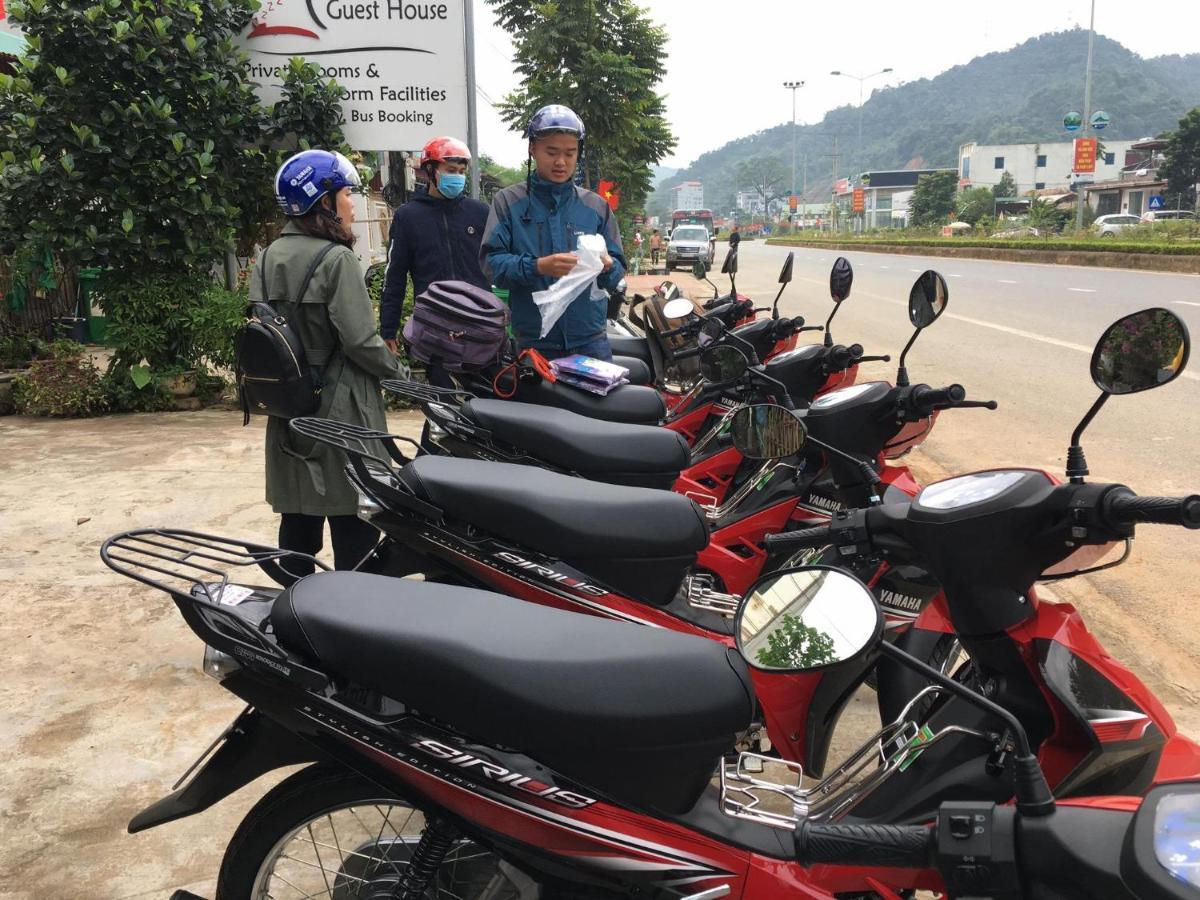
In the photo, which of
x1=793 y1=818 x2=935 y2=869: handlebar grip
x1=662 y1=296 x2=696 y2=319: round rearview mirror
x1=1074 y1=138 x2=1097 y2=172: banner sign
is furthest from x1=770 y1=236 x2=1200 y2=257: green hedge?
x1=793 y1=818 x2=935 y2=869: handlebar grip

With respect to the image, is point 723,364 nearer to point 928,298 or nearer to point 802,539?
point 928,298

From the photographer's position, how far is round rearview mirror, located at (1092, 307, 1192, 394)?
58.9 inches

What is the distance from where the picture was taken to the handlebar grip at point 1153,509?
130 centimetres

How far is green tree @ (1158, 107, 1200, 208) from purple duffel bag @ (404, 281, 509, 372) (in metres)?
51.6

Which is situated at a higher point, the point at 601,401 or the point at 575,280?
the point at 575,280

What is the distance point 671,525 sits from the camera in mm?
2436

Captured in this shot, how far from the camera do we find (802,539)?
1.63 metres

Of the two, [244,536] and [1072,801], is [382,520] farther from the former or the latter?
[244,536]

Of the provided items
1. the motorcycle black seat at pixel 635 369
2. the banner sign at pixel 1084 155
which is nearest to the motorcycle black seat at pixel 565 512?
the motorcycle black seat at pixel 635 369

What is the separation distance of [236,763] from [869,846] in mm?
1098

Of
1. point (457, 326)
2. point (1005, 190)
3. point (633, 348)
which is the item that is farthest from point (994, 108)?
point (457, 326)

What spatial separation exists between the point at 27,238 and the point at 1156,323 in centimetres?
719

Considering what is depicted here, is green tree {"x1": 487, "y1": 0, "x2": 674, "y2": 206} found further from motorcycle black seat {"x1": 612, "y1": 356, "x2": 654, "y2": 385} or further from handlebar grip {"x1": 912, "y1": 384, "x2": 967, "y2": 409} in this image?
handlebar grip {"x1": 912, "y1": 384, "x2": 967, "y2": 409}

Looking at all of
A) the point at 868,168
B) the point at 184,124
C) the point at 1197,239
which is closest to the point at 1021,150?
the point at 868,168
